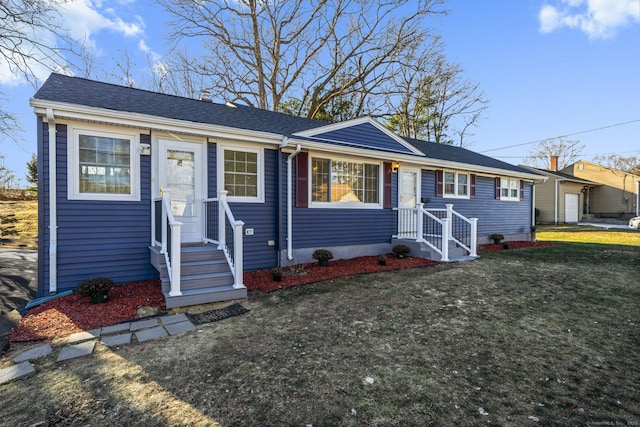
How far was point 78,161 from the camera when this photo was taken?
16.8 feet

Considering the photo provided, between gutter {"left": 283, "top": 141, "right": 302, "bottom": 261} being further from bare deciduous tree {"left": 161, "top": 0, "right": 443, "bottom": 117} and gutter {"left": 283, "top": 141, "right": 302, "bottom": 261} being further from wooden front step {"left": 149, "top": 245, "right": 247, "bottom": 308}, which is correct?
bare deciduous tree {"left": 161, "top": 0, "right": 443, "bottom": 117}

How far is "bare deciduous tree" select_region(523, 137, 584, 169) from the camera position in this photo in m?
35.2

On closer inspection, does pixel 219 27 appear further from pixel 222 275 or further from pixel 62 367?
pixel 62 367

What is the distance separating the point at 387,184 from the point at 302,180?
2796 mm

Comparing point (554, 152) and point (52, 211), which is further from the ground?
point (554, 152)

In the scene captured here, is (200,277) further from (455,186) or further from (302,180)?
(455,186)

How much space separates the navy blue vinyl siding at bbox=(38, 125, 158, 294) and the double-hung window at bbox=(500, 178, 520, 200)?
12.7m

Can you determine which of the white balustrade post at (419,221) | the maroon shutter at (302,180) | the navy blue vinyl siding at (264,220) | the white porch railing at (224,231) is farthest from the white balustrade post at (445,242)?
the white porch railing at (224,231)

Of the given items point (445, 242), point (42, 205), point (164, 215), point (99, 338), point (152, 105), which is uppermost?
point (152, 105)

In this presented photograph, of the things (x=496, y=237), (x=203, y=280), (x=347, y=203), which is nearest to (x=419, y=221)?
(x=347, y=203)

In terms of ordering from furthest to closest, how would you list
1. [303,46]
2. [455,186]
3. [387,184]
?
[303,46] < [455,186] < [387,184]

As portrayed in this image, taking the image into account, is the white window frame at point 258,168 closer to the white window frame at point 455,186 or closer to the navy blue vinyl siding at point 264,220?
the navy blue vinyl siding at point 264,220

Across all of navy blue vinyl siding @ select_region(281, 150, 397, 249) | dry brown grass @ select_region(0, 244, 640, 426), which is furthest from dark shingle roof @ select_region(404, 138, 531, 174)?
dry brown grass @ select_region(0, 244, 640, 426)

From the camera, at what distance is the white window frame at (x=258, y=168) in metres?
6.34
